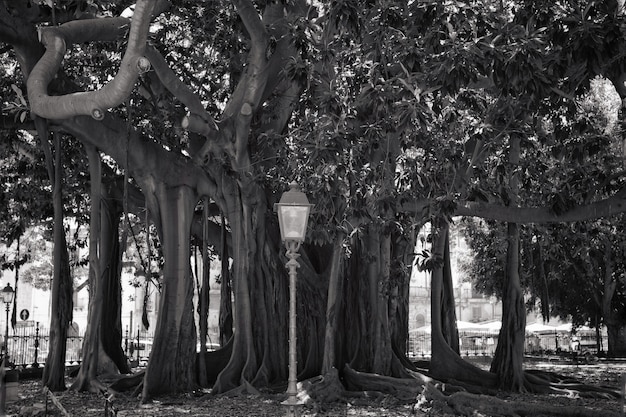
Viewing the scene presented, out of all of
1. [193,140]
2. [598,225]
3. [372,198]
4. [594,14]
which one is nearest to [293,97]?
[193,140]

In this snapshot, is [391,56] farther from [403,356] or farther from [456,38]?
[403,356]

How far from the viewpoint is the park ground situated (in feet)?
33.8

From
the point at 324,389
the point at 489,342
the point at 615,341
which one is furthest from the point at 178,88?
the point at 489,342

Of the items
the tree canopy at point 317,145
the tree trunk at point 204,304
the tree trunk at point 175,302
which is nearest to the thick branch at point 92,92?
the tree canopy at point 317,145

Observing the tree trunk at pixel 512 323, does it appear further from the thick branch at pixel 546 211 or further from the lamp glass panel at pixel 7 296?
the lamp glass panel at pixel 7 296

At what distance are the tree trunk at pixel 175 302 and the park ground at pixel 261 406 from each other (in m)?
0.43

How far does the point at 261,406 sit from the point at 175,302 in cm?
289

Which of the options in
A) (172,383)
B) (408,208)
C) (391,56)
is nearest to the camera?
(391,56)

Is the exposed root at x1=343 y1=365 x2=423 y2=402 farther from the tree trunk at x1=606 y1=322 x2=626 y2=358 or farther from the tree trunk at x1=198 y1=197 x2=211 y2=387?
the tree trunk at x1=606 y1=322 x2=626 y2=358

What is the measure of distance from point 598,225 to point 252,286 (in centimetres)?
890

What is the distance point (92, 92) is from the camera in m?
8.08

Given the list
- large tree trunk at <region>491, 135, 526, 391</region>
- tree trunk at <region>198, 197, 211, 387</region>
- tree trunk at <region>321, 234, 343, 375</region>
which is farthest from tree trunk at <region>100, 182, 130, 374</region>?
large tree trunk at <region>491, 135, 526, 391</region>

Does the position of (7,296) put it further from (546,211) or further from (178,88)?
(546,211)

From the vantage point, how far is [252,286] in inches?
524
